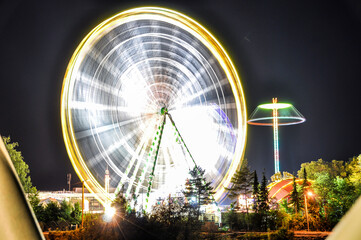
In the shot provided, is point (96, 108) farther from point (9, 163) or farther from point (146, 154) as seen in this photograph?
point (9, 163)

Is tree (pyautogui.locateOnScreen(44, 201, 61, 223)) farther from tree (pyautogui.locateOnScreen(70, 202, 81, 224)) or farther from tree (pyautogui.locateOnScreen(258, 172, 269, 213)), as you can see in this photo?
tree (pyautogui.locateOnScreen(258, 172, 269, 213))

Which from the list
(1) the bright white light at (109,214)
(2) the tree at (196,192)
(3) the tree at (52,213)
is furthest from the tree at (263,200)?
(3) the tree at (52,213)

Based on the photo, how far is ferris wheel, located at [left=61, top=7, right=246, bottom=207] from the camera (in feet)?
52.5

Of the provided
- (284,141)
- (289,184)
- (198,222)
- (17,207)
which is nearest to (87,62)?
(198,222)

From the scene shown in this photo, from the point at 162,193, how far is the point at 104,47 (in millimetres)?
6235

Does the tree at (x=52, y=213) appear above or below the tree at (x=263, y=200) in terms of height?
below

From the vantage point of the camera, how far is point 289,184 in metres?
31.4

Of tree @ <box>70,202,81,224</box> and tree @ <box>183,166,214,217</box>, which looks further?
tree @ <box>70,202,81,224</box>

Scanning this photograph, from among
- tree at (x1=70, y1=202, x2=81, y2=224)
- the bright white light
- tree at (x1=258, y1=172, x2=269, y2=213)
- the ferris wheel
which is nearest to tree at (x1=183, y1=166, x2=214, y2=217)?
the ferris wheel

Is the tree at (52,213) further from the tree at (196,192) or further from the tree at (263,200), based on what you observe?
the tree at (263,200)

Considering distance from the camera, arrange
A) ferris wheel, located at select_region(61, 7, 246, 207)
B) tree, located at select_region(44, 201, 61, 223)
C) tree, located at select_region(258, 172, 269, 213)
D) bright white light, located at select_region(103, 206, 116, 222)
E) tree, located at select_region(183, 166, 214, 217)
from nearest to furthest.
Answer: bright white light, located at select_region(103, 206, 116, 222) → ferris wheel, located at select_region(61, 7, 246, 207) → tree, located at select_region(183, 166, 214, 217) → tree, located at select_region(258, 172, 269, 213) → tree, located at select_region(44, 201, 61, 223)

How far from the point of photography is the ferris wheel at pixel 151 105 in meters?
16.0

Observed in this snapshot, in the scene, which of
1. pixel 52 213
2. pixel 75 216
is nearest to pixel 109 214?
pixel 75 216

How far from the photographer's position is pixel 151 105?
17828 millimetres
